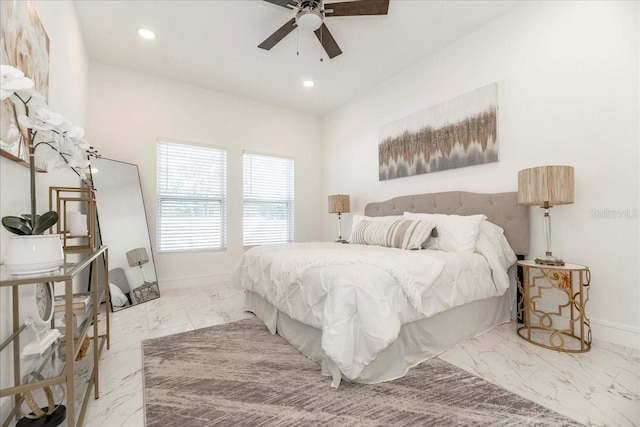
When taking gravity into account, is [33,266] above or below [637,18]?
below

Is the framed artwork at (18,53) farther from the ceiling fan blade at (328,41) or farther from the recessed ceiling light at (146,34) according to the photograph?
the ceiling fan blade at (328,41)

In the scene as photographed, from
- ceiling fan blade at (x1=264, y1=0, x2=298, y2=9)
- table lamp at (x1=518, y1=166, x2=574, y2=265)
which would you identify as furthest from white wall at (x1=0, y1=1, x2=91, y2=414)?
table lamp at (x1=518, y1=166, x2=574, y2=265)

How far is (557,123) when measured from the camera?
2500mm

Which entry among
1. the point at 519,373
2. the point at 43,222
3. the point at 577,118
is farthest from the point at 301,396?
the point at 577,118

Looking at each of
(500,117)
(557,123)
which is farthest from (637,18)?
(500,117)

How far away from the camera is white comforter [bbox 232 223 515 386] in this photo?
1.58m

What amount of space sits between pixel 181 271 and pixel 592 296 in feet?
14.8

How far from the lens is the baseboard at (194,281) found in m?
3.99

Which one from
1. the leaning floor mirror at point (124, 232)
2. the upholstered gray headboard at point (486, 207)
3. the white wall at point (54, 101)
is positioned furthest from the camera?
the leaning floor mirror at point (124, 232)

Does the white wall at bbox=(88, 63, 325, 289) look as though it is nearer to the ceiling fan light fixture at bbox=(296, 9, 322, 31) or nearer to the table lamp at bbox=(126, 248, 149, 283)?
the table lamp at bbox=(126, 248, 149, 283)

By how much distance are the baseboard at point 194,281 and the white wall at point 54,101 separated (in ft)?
5.57

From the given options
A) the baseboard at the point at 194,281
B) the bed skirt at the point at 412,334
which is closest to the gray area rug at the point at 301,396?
the bed skirt at the point at 412,334

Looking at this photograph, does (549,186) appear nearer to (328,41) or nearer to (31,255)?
(328,41)

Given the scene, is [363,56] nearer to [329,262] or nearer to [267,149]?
[267,149]
